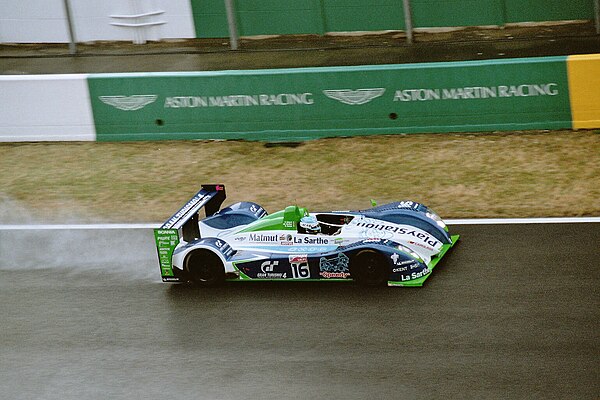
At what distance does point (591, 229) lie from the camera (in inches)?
464

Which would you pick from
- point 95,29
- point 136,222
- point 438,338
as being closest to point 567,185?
point 438,338

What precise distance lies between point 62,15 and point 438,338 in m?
14.1

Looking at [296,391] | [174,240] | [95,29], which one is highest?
[95,29]

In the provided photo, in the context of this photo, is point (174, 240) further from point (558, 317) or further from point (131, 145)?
point (131, 145)

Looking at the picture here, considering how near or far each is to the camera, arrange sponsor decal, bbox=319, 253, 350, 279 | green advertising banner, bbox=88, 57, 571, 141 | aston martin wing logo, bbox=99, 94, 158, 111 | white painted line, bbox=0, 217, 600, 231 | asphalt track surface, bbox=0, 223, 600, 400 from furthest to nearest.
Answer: aston martin wing logo, bbox=99, 94, 158, 111 < green advertising banner, bbox=88, 57, 571, 141 < white painted line, bbox=0, 217, 600, 231 < sponsor decal, bbox=319, 253, 350, 279 < asphalt track surface, bbox=0, 223, 600, 400

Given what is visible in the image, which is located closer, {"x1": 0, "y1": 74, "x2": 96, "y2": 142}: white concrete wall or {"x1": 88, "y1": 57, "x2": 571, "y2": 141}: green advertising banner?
{"x1": 88, "y1": 57, "x2": 571, "y2": 141}: green advertising banner

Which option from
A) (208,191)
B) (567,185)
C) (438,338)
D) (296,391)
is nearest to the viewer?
(296,391)

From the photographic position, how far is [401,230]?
10914 mm

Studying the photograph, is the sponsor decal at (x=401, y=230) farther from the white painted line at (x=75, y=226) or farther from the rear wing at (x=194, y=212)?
the white painted line at (x=75, y=226)

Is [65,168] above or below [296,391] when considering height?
above

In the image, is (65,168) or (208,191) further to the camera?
(65,168)

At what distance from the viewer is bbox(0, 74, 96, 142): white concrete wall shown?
55.9 feet

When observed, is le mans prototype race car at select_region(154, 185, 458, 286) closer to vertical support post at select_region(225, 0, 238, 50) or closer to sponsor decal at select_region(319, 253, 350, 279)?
sponsor decal at select_region(319, 253, 350, 279)

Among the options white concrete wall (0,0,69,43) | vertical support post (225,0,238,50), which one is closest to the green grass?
vertical support post (225,0,238,50)
